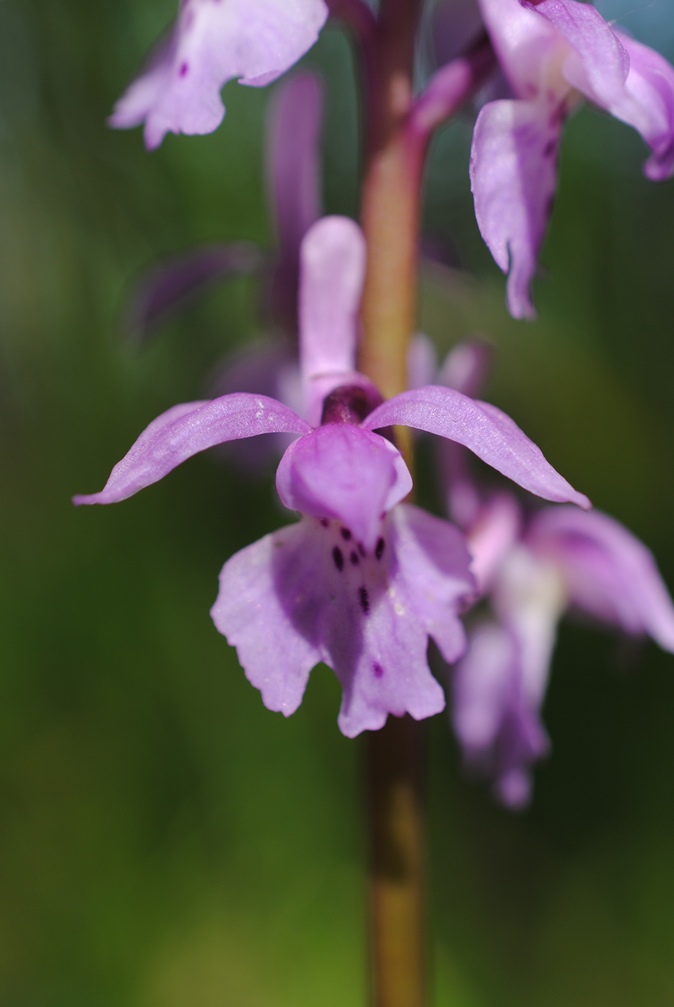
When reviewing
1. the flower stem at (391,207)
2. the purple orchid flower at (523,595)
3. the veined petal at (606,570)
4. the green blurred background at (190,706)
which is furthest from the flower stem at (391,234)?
the green blurred background at (190,706)

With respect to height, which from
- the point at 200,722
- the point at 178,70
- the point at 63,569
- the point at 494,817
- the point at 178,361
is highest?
the point at 178,70

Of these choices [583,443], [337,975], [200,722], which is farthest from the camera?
[583,443]

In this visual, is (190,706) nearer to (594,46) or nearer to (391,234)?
(391,234)

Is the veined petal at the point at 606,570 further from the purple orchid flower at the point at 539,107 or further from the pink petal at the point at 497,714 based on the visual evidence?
the purple orchid flower at the point at 539,107

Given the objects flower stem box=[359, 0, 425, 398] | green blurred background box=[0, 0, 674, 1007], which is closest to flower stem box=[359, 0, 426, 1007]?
flower stem box=[359, 0, 425, 398]

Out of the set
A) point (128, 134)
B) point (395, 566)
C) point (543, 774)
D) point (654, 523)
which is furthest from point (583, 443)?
point (395, 566)

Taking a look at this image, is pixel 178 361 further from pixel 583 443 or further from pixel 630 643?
pixel 630 643
